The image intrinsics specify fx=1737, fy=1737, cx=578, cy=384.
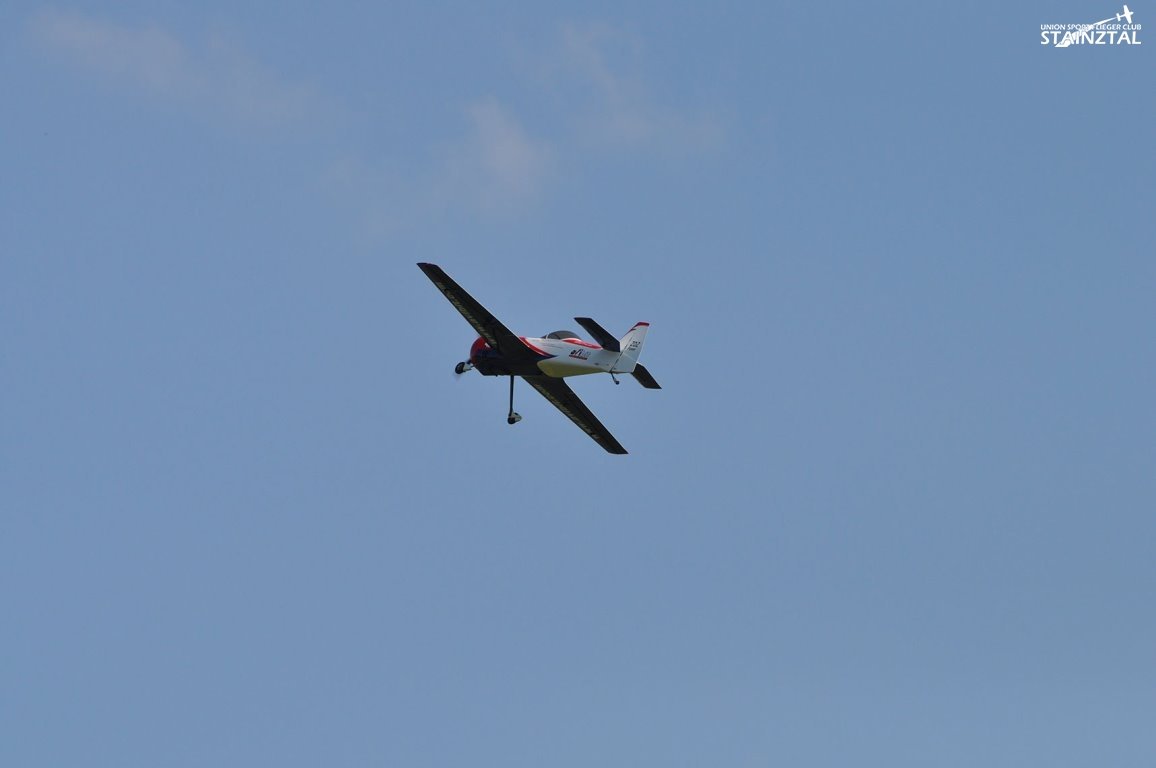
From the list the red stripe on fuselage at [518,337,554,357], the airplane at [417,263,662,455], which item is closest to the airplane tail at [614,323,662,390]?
the airplane at [417,263,662,455]

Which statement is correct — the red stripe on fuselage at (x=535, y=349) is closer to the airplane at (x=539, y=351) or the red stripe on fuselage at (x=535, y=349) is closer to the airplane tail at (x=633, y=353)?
the airplane at (x=539, y=351)

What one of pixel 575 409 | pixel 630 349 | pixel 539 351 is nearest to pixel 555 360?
pixel 539 351

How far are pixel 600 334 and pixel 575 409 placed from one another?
770cm

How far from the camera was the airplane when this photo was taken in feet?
193

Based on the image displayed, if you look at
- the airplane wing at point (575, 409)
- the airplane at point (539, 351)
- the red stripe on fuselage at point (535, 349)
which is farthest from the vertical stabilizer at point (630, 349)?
the airplane wing at point (575, 409)

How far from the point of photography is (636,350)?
5981 cm

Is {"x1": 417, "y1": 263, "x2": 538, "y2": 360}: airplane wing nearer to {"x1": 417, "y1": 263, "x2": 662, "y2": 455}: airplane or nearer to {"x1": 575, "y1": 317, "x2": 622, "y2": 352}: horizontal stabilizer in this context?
{"x1": 417, "y1": 263, "x2": 662, "y2": 455}: airplane

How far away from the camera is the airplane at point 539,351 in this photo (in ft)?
193

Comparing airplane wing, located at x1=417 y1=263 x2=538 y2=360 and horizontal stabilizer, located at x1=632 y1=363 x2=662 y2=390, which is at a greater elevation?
airplane wing, located at x1=417 y1=263 x2=538 y2=360

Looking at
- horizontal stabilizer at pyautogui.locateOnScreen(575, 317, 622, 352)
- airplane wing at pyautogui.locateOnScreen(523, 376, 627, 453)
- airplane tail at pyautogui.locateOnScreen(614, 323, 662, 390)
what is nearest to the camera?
horizontal stabilizer at pyautogui.locateOnScreen(575, 317, 622, 352)

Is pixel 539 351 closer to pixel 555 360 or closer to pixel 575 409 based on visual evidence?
pixel 555 360

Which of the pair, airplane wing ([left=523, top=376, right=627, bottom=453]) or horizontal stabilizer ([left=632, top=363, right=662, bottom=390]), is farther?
airplane wing ([left=523, top=376, right=627, bottom=453])

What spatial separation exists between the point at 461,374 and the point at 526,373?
2310mm

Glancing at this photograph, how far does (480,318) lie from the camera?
195 ft
